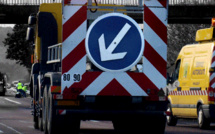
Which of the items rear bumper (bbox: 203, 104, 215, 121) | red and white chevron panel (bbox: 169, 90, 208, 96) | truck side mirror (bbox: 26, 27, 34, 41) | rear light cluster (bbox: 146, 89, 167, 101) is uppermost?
truck side mirror (bbox: 26, 27, 34, 41)

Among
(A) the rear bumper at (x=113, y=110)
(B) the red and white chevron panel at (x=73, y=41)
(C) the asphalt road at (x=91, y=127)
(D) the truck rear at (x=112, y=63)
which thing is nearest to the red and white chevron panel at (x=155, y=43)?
(D) the truck rear at (x=112, y=63)

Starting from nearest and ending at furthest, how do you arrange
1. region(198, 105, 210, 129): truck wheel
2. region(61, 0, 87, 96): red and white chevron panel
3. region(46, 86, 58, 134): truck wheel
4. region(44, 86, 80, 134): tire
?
1. region(61, 0, 87, 96): red and white chevron panel
2. region(44, 86, 80, 134): tire
3. region(46, 86, 58, 134): truck wheel
4. region(198, 105, 210, 129): truck wheel

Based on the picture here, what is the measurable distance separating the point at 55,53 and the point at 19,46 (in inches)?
3478

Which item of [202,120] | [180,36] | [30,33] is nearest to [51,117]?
[30,33]

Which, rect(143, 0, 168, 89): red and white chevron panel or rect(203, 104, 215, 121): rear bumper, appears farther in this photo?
rect(203, 104, 215, 121): rear bumper

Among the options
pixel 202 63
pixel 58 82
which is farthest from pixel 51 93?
pixel 202 63

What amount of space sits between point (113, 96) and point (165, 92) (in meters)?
0.95

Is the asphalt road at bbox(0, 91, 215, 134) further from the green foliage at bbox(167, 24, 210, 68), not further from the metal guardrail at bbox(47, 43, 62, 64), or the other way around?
the green foliage at bbox(167, 24, 210, 68)

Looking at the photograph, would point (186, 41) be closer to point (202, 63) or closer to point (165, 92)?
point (202, 63)

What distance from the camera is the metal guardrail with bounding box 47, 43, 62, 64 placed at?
46.7 ft

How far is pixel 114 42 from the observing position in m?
12.8

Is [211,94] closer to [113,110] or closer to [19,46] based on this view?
[113,110]

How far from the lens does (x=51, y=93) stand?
1373cm

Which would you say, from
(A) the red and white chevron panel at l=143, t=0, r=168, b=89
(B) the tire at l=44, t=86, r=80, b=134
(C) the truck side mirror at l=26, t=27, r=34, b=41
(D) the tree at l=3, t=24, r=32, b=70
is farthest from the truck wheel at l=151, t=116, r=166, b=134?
(D) the tree at l=3, t=24, r=32, b=70
